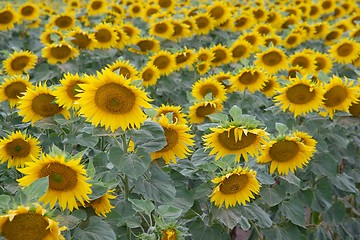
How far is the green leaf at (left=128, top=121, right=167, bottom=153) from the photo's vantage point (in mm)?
1939

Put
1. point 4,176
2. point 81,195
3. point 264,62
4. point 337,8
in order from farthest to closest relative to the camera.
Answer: point 337,8 → point 264,62 → point 4,176 → point 81,195

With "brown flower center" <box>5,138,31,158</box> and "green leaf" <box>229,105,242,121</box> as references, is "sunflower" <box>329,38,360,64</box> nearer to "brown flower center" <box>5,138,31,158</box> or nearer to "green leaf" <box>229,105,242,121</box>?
"green leaf" <box>229,105,242,121</box>

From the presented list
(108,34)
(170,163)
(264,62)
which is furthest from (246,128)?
Result: (108,34)

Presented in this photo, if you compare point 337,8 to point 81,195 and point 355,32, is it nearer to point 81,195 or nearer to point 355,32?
point 355,32

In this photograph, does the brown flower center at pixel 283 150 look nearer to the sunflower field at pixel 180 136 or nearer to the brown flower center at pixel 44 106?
the sunflower field at pixel 180 136

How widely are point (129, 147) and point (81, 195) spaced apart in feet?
1.38

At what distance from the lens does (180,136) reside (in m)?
2.25

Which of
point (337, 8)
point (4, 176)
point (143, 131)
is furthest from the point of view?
point (337, 8)

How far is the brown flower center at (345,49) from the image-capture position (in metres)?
4.15

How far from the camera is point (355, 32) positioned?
4488 millimetres

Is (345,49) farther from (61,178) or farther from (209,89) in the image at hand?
(61,178)

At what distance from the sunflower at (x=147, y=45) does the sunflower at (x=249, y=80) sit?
3.59ft

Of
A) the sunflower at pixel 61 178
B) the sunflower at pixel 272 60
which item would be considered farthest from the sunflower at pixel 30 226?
the sunflower at pixel 272 60

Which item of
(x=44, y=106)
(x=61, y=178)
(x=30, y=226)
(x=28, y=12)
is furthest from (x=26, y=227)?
(x=28, y=12)
